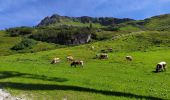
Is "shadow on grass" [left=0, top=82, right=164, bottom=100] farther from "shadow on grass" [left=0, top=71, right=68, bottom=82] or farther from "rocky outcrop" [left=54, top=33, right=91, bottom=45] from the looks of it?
"rocky outcrop" [left=54, top=33, right=91, bottom=45]

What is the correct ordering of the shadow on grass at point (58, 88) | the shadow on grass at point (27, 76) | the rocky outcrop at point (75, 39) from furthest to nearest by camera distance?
the rocky outcrop at point (75, 39) → the shadow on grass at point (27, 76) → the shadow on grass at point (58, 88)

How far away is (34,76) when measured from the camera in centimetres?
4891

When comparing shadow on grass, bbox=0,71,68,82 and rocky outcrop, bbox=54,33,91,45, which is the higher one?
shadow on grass, bbox=0,71,68,82

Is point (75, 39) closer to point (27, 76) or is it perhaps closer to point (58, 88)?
point (27, 76)

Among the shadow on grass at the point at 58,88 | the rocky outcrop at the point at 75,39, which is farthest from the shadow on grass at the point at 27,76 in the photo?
the rocky outcrop at the point at 75,39

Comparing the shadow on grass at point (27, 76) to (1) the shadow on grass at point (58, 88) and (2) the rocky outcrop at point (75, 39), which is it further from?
(2) the rocky outcrop at point (75, 39)

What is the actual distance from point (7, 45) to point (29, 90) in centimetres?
14376

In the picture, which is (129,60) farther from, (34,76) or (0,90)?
(0,90)

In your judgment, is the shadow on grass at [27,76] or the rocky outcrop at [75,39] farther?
the rocky outcrop at [75,39]

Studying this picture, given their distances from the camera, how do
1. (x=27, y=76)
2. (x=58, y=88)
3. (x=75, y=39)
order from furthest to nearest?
(x=75, y=39) < (x=27, y=76) < (x=58, y=88)

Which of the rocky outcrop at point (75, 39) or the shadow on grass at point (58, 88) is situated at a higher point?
the shadow on grass at point (58, 88)

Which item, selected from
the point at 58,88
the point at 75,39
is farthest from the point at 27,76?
the point at 75,39

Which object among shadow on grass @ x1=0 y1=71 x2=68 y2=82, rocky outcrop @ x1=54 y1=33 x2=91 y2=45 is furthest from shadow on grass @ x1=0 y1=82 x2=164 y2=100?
rocky outcrop @ x1=54 y1=33 x2=91 y2=45

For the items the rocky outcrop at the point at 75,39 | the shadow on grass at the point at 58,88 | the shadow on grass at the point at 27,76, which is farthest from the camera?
the rocky outcrop at the point at 75,39
